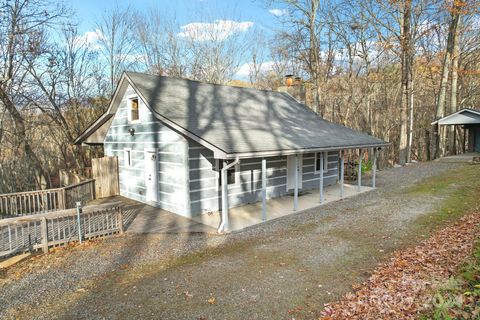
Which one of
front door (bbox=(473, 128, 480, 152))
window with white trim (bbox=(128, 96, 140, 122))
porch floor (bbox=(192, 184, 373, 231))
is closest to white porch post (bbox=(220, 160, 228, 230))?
porch floor (bbox=(192, 184, 373, 231))

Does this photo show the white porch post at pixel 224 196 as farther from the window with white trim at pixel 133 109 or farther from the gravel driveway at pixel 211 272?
the window with white trim at pixel 133 109

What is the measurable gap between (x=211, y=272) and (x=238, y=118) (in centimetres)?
685

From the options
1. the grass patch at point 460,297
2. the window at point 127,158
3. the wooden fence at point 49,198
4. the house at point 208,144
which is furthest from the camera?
the window at point 127,158

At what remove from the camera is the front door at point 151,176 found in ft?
35.2

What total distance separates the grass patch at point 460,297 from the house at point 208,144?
497 centimetres

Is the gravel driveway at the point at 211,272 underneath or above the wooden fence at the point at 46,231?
underneath

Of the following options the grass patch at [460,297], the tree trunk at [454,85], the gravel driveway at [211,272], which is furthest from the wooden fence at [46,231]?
the tree trunk at [454,85]

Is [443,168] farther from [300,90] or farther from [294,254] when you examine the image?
[294,254]

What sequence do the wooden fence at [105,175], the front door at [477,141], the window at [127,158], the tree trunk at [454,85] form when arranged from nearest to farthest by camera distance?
the window at [127,158] → the wooden fence at [105,175] → the tree trunk at [454,85] → the front door at [477,141]

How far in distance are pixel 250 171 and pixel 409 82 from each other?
1659 cm

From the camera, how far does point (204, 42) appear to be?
27.4 m

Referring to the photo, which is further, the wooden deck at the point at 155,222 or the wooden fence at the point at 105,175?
the wooden fence at the point at 105,175

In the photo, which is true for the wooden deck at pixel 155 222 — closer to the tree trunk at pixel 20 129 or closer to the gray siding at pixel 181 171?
the gray siding at pixel 181 171

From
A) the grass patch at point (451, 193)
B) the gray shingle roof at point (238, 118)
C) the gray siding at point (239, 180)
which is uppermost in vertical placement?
the gray shingle roof at point (238, 118)
